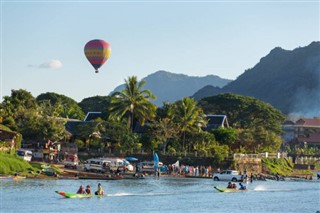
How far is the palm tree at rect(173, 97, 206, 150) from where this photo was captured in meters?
103

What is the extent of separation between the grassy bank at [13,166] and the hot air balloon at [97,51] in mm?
24420

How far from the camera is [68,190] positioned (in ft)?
209

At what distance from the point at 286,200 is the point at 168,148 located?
125 ft

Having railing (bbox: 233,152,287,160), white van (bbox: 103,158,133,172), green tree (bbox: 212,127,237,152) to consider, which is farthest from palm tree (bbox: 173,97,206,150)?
white van (bbox: 103,158,133,172)

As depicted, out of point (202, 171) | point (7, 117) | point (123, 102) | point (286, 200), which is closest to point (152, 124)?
point (123, 102)

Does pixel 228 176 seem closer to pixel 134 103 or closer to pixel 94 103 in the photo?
pixel 134 103

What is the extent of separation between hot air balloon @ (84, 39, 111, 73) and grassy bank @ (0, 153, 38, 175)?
24420 millimetres

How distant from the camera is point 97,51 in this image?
9825cm

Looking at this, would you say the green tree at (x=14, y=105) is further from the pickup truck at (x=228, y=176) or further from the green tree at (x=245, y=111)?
the green tree at (x=245, y=111)

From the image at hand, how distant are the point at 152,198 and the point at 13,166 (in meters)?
20.4

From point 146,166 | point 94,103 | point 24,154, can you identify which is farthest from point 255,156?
point 94,103

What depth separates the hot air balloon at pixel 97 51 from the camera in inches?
3858

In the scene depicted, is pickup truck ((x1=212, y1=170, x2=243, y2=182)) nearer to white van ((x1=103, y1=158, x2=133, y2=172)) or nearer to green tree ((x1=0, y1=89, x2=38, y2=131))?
white van ((x1=103, y1=158, x2=133, y2=172))

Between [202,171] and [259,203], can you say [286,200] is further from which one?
[202,171]
